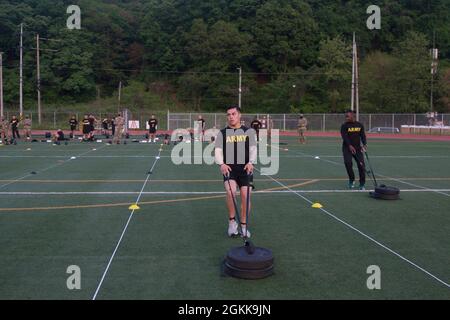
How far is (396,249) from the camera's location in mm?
6734

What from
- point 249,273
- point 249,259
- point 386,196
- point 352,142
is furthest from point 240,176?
point 352,142

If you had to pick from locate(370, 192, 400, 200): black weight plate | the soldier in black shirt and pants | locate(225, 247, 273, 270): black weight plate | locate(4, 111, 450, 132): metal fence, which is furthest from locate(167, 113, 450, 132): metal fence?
locate(225, 247, 273, 270): black weight plate

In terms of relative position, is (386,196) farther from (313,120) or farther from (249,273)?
(313,120)

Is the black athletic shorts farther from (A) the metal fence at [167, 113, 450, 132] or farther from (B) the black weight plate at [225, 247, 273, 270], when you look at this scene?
(A) the metal fence at [167, 113, 450, 132]

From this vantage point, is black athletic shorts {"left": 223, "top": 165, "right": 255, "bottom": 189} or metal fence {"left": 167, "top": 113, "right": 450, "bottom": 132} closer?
black athletic shorts {"left": 223, "top": 165, "right": 255, "bottom": 189}

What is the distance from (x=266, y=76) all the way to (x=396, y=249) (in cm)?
7726

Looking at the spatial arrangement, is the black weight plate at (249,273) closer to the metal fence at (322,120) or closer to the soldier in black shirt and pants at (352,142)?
the soldier in black shirt and pants at (352,142)

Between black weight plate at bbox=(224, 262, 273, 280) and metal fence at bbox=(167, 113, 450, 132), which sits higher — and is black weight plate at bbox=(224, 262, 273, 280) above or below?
below

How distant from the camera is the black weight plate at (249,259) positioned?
5445mm

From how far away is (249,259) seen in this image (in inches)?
216

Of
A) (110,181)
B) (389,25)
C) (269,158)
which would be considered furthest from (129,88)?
(110,181)

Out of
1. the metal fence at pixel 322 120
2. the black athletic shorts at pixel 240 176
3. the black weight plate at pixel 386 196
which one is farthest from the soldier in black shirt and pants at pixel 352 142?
the metal fence at pixel 322 120

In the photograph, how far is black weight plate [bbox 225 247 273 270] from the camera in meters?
5.45
